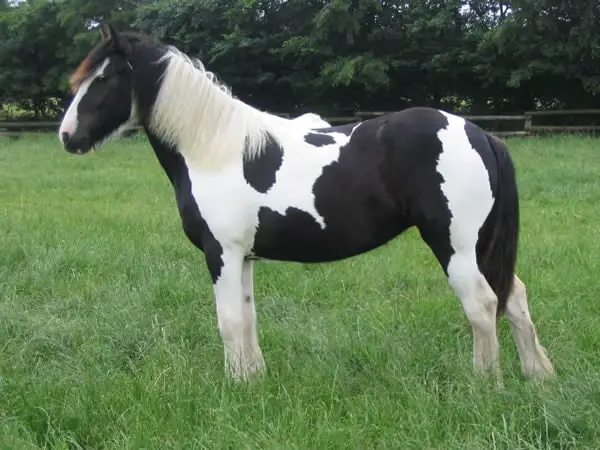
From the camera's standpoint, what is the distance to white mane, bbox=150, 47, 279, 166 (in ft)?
9.86

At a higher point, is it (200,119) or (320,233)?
(200,119)

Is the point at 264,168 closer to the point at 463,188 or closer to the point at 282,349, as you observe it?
the point at 463,188

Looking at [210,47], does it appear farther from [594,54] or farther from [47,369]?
[47,369]

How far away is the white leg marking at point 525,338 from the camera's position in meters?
2.95

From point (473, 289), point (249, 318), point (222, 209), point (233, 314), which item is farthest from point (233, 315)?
point (473, 289)

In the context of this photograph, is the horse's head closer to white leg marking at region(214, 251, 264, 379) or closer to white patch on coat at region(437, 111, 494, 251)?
white leg marking at region(214, 251, 264, 379)

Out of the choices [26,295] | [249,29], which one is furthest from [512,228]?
[249,29]

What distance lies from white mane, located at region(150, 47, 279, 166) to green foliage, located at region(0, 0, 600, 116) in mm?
14023

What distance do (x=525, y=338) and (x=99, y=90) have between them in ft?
7.41

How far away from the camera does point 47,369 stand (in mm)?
3248

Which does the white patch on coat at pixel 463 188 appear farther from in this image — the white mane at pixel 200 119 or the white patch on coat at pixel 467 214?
the white mane at pixel 200 119

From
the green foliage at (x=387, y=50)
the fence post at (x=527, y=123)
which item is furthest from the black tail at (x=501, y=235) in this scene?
the fence post at (x=527, y=123)

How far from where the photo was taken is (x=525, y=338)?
9.88ft

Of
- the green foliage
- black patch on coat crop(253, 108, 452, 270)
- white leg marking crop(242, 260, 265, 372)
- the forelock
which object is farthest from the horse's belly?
the green foliage
